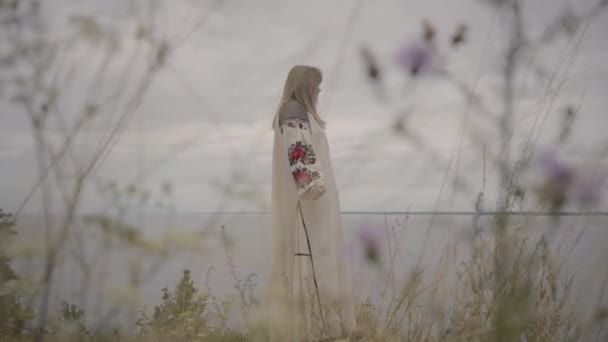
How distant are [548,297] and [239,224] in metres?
0.95

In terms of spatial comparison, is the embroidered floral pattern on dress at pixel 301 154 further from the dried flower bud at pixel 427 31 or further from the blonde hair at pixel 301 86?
the dried flower bud at pixel 427 31

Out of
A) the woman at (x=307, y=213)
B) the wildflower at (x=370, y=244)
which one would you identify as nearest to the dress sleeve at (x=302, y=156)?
the woman at (x=307, y=213)

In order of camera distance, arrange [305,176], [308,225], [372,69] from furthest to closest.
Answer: [308,225], [305,176], [372,69]

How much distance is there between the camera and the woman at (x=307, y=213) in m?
2.06

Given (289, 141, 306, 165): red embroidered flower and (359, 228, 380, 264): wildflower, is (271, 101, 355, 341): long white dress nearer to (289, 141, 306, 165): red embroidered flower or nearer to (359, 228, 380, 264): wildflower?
(289, 141, 306, 165): red embroidered flower

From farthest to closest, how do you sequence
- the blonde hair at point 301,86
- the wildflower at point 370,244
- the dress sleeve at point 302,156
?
the blonde hair at point 301,86, the dress sleeve at point 302,156, the wildflower at point 370,244

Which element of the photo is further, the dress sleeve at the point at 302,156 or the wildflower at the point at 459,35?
the dress sleeve at the point at 302,156

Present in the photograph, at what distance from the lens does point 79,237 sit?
91 cm

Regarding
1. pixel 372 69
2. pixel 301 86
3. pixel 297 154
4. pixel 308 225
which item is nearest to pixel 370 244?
pixel 372 69

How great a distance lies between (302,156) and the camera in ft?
6.78

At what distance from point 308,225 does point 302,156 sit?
1.07ft

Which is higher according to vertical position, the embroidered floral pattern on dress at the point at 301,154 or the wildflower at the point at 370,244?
the embroidered floral pattern on dress at the point at 301,154

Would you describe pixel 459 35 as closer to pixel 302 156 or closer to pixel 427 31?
pixel 427 31

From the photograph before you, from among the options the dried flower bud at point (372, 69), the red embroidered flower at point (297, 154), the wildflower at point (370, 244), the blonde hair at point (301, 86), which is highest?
the blonde hair at point (301, 86)
